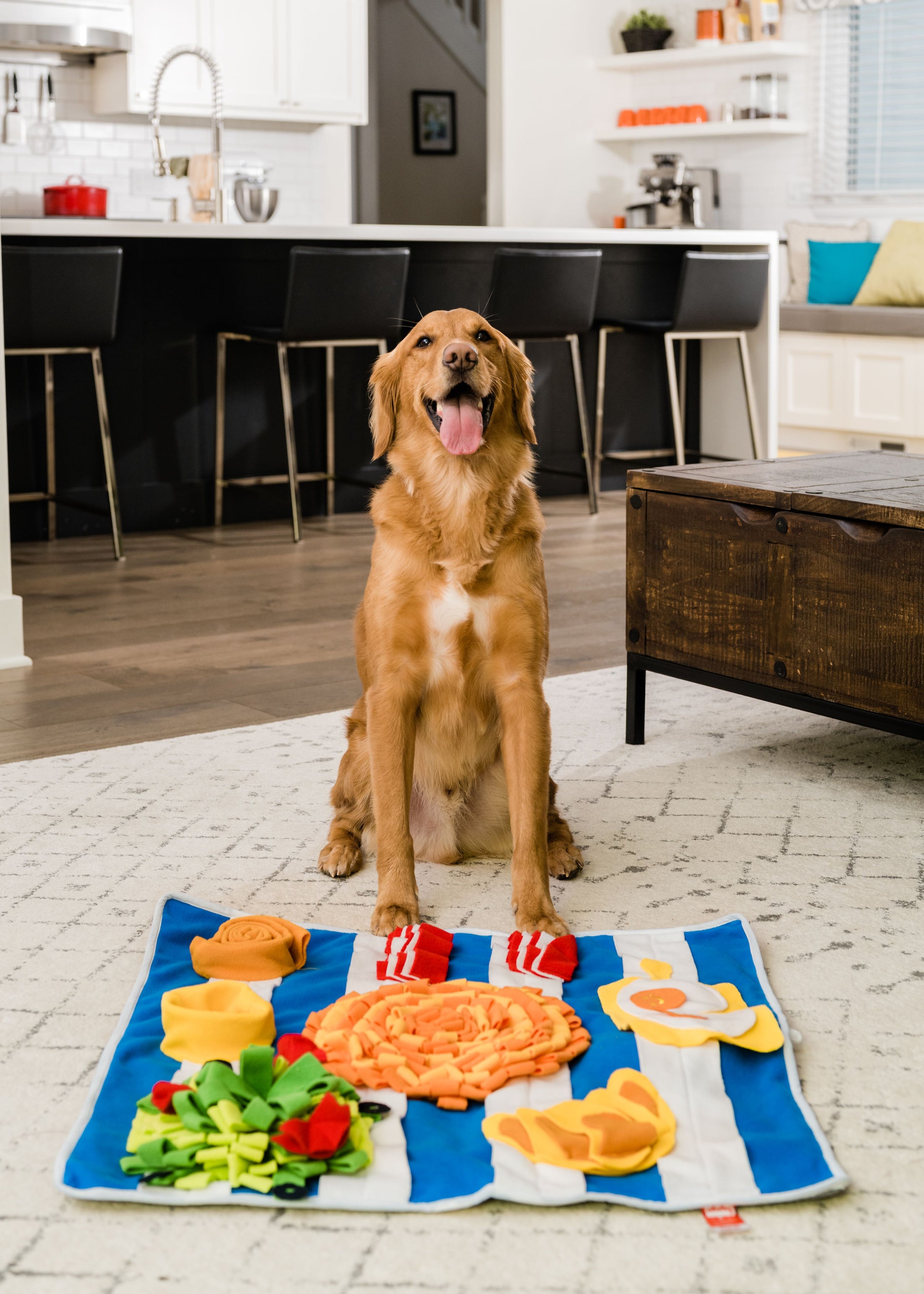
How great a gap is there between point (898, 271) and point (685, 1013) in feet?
20.4

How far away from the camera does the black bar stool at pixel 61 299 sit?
13.4ft

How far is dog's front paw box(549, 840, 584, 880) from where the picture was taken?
2.09 metres

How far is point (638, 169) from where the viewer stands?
8539 millimetres

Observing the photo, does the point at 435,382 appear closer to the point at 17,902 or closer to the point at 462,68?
the point at 17,902

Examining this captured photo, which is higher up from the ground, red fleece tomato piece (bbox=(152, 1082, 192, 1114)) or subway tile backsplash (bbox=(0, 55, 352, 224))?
subway tile backsplash (bbox=(0, 55, 352, 224))

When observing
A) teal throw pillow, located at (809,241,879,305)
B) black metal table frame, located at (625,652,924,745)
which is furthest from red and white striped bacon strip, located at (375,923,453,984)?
teal throw pillow, located at (809,241,879,305)

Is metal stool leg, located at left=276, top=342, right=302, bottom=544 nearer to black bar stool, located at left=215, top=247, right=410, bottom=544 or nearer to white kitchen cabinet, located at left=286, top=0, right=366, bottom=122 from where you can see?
black bar stool, located at left=215, top=247, right=410, bottom=544

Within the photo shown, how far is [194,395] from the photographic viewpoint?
501cm

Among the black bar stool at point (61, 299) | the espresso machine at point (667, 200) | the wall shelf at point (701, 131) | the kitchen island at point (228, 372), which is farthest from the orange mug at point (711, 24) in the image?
the black bar stool at point (61, 299)

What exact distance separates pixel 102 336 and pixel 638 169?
5061 millimetres

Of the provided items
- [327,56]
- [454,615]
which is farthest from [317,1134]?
[327,56]

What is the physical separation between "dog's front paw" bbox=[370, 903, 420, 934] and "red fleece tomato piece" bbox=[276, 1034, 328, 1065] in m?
0.33

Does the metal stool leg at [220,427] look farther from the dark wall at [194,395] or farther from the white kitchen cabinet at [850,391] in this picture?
the white kitchen cabinet at [850,391]

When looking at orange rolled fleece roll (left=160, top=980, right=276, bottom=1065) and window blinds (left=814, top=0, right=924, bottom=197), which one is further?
window blinds (left=814, top=0, right=924, bottom=197)
